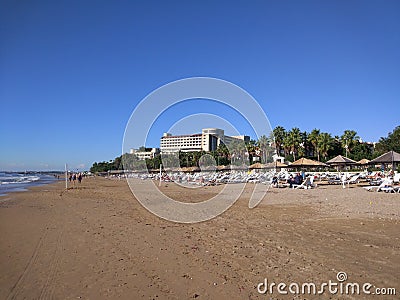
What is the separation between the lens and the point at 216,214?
10617 mm

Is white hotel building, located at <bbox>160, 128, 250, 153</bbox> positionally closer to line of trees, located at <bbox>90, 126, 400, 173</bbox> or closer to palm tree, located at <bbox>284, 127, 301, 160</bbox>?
line of trees, located at <bbox>90, 126, 400, 173</bbox>

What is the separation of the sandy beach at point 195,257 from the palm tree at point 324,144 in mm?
45846

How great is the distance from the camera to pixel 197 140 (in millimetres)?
77688

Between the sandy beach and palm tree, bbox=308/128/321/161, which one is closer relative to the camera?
the sandy beach

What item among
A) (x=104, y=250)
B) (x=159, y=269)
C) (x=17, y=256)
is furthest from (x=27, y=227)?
(x=159, y=269)

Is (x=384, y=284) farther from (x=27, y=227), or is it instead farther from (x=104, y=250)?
(x=27, y=227)

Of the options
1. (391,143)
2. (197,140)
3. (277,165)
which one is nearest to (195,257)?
(277,165)

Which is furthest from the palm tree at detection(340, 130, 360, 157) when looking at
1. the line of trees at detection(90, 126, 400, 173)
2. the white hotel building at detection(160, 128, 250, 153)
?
the white hotel building at detection(160, 128, 250, 153)

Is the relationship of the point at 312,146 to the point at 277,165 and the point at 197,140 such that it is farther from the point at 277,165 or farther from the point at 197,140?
the point at 197,140

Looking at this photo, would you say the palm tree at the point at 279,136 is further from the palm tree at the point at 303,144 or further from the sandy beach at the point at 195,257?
the sandy beach at the point at 195,257

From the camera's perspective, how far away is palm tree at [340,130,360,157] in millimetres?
52628
